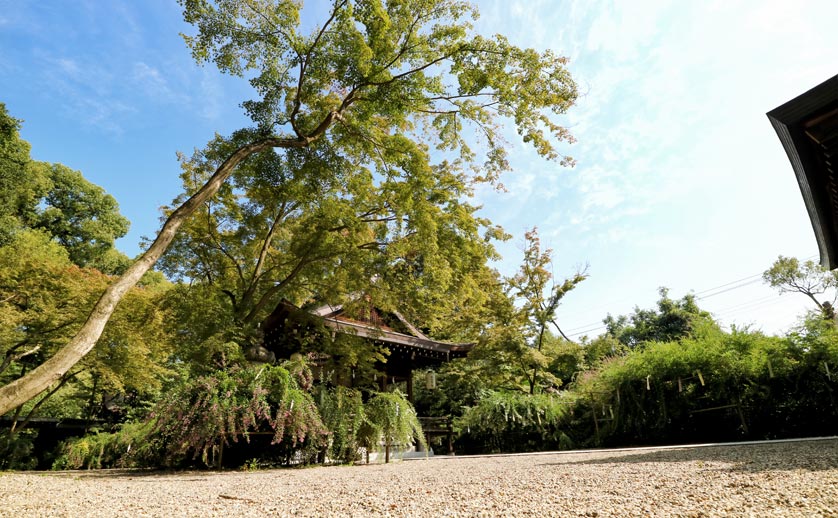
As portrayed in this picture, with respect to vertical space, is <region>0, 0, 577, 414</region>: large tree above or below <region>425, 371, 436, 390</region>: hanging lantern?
above

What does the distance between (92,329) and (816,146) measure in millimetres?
7607

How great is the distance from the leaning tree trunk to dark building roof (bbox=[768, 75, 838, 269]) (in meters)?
6.21

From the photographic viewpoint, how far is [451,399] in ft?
54.0

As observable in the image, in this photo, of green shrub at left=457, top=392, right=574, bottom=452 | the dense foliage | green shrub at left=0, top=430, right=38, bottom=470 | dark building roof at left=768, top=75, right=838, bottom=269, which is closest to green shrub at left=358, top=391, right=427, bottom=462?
the dense foliage

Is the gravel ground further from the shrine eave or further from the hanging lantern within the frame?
the hanging lantern

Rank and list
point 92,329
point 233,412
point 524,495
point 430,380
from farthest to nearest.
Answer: point 430,380 → point 233,412 → point 92,329 → point 524,495

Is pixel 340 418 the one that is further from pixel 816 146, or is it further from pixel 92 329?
pixel 816 146

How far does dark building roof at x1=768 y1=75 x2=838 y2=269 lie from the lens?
4.01 meters

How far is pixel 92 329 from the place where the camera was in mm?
3838

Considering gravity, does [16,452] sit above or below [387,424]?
below

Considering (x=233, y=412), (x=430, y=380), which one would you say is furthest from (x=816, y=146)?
(x=430, y=380)

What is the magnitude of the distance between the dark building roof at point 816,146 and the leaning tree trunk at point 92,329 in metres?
6.21

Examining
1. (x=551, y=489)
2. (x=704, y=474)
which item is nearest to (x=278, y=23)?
(x=551, y=489)

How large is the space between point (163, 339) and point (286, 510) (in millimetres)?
8646
